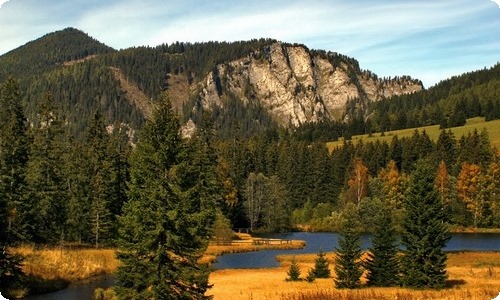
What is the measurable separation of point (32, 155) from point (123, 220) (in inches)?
1999

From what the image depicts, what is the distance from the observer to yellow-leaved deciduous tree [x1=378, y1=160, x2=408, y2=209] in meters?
128

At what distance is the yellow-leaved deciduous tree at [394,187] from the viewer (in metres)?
128

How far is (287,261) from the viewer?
223ft

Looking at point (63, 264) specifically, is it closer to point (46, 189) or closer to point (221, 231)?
point (46, 189)

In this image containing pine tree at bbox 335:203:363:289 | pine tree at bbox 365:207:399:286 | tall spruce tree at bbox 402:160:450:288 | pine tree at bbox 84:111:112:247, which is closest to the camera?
tall spruce tree at bbox 402:160:450:288

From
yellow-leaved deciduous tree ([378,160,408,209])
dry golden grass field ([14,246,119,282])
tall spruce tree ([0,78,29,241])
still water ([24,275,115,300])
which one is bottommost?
still water ([24,275,115,300])

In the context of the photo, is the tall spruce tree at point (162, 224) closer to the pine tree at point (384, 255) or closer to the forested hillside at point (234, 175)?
the forested hillside at point (234, 175)

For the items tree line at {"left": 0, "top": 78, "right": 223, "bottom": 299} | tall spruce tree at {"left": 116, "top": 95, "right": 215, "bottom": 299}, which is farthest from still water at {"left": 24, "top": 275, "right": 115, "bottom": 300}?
tall spruce tree at {"left": 116, "top": 95, "right": 215, "bottom": 299}

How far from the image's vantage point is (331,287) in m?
44.6

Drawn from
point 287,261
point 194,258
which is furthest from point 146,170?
point 287,261

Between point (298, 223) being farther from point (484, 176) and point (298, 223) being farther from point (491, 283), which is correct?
point (491, 283)

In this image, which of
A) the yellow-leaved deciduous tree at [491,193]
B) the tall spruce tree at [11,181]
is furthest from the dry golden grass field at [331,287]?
the yellow-leaved deciduous tree at [491,193]

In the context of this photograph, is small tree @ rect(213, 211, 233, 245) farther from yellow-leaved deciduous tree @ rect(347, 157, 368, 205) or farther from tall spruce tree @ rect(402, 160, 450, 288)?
tall spruce tree @ rect(402, 160, 450, 288)

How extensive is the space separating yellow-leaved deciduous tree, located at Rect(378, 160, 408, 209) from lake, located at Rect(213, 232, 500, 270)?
20378mm
